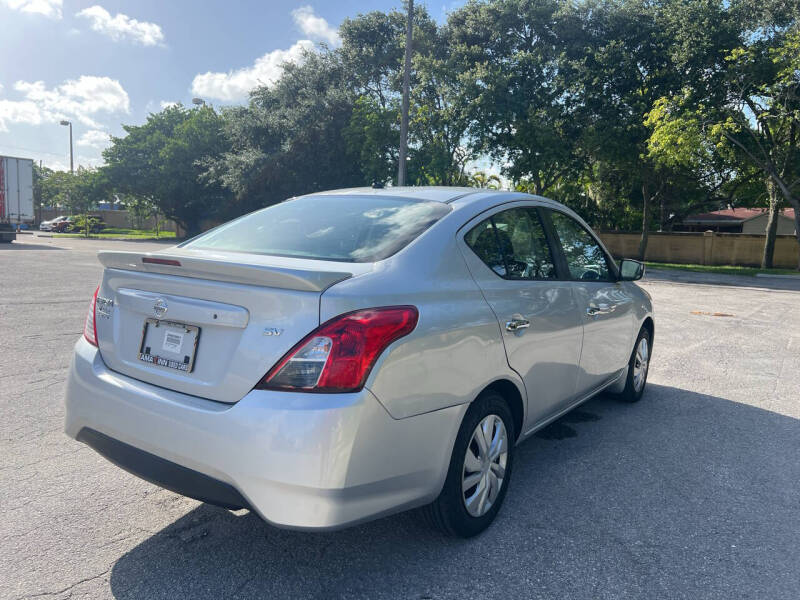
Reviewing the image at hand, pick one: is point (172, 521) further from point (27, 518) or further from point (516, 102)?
point (516, 102)

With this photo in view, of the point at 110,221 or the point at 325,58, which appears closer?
the point at 325,58

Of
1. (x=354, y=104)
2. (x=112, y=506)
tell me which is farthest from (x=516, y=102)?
(x=112, y=506)

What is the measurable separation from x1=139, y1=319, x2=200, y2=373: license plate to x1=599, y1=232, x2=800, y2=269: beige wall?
105 feet

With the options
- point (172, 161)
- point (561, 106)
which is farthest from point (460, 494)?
point (172, 161)

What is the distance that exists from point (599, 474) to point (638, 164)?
993 inches

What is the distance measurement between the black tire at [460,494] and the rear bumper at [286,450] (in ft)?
0.37

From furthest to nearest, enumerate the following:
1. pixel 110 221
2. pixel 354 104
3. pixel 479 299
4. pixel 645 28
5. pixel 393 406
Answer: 1. pixel 110 221
2. pixel 354 104
3. pixel 645 28
4. pixel 479 299
5. pixel 393 406

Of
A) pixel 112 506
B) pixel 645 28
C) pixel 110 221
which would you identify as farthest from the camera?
pixel 110 221

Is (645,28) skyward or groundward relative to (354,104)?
skyward

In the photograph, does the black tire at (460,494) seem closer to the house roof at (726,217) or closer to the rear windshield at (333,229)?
the rear windshield at (333,229)

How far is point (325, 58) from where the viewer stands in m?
34.0

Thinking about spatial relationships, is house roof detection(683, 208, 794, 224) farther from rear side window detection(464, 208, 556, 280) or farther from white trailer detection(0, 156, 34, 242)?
rear side window detection(464, 208, 556, 280)

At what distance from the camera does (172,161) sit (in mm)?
42500

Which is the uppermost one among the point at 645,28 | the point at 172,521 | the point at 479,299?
the point at 645,28
